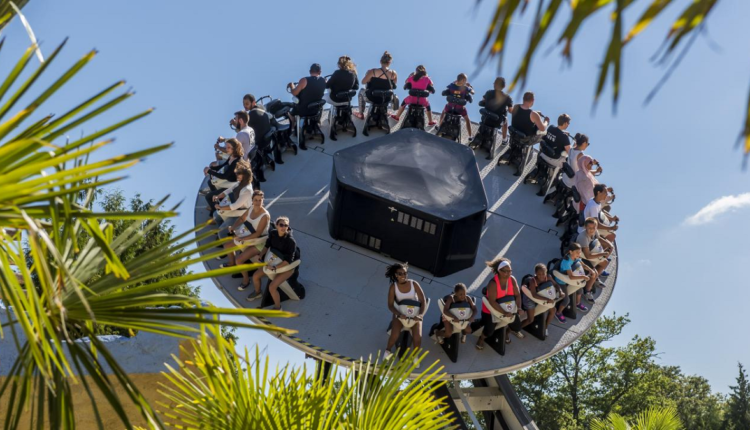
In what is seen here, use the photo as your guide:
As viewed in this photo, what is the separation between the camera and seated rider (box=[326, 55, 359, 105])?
42.9 ft

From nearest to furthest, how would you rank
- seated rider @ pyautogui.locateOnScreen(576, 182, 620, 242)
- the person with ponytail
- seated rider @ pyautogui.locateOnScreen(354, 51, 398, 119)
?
the person with ponytail, seated rider @ pyautogui.locateOnScreen(576, 182, 620, 242), seated rider @ pyautogui.locateOnScreen(354, 51, 398, 119)

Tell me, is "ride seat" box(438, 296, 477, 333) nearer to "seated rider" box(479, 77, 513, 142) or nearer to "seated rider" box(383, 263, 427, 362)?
"seated rider" box(383, 263, 427, 362)

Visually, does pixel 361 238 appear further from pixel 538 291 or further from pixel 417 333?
pixel 538 291

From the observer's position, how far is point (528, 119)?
12.9m

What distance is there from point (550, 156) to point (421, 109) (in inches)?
96.5

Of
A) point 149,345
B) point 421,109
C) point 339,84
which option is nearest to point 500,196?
point 421,109

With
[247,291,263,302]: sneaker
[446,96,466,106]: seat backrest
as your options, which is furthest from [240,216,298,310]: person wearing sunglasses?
[446,96,466,106]: seat backrest

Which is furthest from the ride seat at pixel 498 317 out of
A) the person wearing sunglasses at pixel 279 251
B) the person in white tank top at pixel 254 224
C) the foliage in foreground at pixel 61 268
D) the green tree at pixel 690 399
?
the green tree at pixel 690 399

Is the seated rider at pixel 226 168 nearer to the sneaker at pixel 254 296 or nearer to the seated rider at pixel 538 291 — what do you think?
the sneaker at pixel 254 296

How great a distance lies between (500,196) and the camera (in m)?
12.9

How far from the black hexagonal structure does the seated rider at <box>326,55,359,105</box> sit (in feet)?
5.61

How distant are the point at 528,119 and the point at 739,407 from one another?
9.50m

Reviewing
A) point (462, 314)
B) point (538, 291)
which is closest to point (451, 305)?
point (462, 314)

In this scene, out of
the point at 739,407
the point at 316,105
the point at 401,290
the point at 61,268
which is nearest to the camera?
the point at 61,268
